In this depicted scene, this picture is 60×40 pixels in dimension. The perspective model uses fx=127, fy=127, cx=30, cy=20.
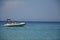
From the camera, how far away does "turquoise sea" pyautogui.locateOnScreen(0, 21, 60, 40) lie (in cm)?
307

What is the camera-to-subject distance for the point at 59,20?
11.6ft

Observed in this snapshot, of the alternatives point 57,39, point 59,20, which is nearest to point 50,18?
point 59,20

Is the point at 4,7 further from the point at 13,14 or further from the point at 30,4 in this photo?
the point at 30,4

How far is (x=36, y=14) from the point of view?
384 cm

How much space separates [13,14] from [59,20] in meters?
1.32

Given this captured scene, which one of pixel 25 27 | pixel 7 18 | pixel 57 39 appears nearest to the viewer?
pixel 57 39

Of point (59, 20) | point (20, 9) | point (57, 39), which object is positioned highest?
point (20, 9)

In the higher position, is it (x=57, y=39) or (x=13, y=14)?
(x=13, y=14)

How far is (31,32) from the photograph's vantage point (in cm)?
362

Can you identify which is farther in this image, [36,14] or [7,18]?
[36,14]

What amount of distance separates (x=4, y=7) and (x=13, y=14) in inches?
12.8

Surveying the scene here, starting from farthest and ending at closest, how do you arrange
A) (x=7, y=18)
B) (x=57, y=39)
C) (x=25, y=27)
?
(x=25, y=27)
(x=7, y=18)
(x=57, y=39)

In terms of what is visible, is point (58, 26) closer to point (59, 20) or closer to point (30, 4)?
point (59, 20)

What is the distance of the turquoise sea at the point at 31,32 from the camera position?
3068mm
